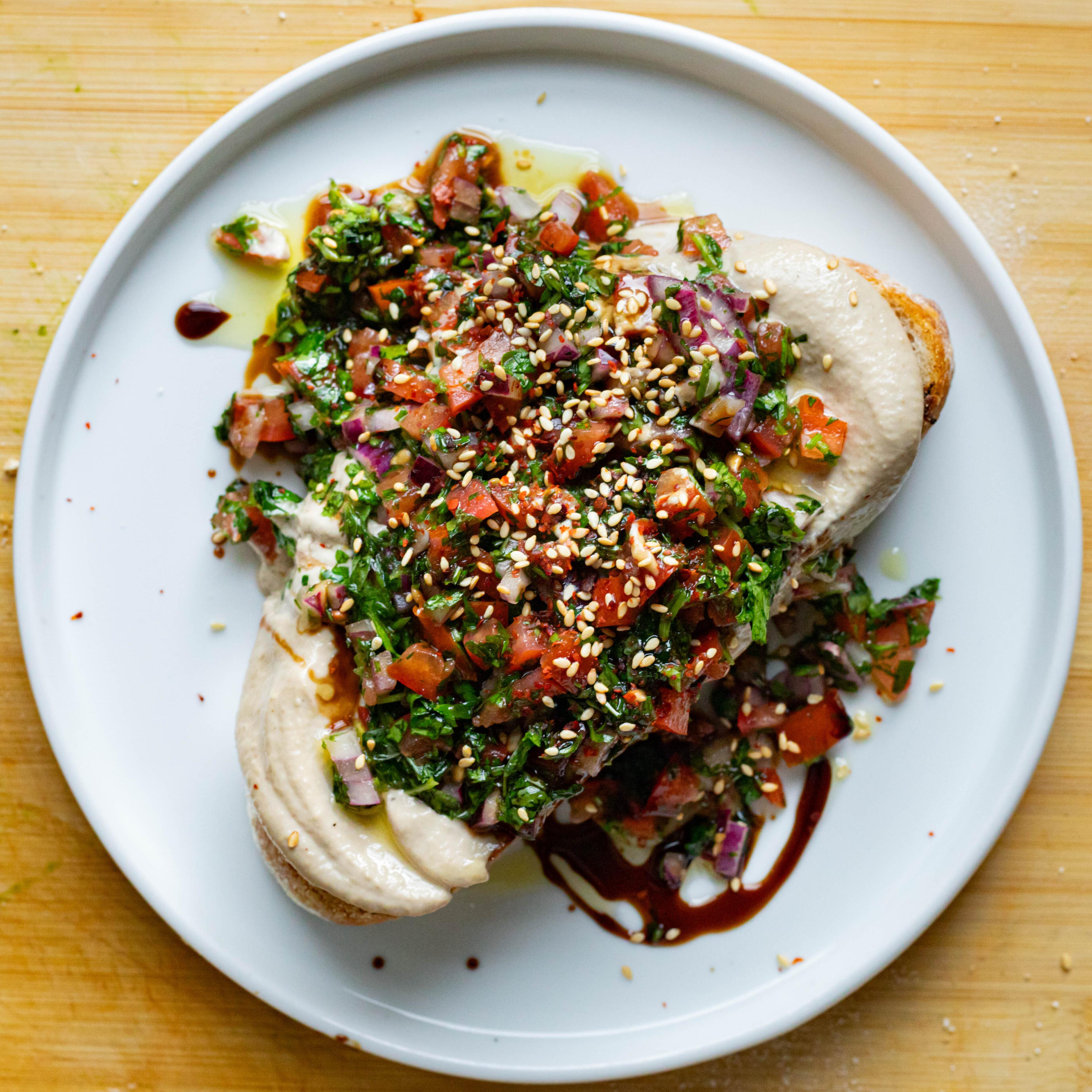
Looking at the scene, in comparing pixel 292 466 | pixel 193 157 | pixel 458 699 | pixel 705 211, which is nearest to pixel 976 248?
pixel 705 211

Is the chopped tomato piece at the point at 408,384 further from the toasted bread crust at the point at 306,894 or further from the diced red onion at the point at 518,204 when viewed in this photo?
the toasted bread crust at the point at 306,894

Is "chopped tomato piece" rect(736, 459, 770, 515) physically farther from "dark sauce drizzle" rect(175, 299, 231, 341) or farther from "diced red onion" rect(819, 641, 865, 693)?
"dark sauce drizzle" rect(175, 299, 231, 341)

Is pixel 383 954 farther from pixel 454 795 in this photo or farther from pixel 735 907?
pixel 735 907

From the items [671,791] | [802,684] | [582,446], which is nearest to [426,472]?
[582,446]

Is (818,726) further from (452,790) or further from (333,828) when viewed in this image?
(333,828)

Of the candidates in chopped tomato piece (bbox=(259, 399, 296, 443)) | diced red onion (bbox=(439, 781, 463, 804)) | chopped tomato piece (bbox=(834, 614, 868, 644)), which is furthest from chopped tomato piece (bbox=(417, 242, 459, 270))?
chopped tomato piece (bbox=(834, 614, 868, 644))
